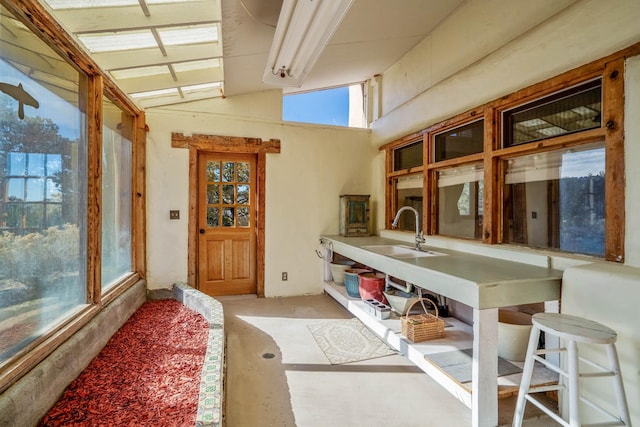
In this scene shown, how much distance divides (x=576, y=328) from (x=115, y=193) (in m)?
3.55

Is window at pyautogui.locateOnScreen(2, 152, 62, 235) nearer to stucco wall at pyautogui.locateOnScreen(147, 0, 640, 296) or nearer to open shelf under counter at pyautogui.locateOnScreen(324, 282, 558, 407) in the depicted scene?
stucco wall at pyautogui.locateOnScreen(147, 0, 640, 296)

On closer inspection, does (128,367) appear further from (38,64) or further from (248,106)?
(248,106)

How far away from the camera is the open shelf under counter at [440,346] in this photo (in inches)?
74.9

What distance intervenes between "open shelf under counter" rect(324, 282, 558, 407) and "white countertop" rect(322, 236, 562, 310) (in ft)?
1.74

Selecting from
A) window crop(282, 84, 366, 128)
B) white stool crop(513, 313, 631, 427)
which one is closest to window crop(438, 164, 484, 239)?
white stool crop(513, 313, 631, 427)

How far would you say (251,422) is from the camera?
6.20 feet

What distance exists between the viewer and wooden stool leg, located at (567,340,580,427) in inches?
53.5

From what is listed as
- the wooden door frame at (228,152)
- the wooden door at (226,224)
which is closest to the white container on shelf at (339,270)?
the wooden door frame at (228,152)

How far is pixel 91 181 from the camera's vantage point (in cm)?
235

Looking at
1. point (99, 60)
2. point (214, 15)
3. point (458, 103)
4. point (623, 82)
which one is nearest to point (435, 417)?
point (623, 82)

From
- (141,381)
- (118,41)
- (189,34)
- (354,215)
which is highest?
(189,34)

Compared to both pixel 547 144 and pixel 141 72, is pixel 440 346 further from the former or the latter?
pixel 141 72

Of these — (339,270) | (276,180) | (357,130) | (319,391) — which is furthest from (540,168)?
(276,180)

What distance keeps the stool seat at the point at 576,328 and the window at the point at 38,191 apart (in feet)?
8.29
